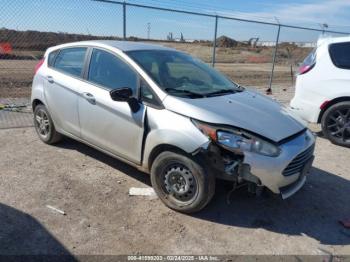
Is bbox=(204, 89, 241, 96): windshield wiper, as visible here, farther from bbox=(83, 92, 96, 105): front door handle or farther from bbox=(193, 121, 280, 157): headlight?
bbox=(83, 92, 96, 105): front door handle

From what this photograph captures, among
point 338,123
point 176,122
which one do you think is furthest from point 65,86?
point 338,123

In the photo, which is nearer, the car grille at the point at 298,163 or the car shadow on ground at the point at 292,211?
the car grille at the point at 298,163

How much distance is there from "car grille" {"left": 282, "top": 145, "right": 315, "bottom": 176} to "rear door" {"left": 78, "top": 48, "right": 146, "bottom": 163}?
1.60 metres

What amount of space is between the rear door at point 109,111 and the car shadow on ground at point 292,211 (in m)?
0.64

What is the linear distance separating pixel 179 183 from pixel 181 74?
1471 millimetres

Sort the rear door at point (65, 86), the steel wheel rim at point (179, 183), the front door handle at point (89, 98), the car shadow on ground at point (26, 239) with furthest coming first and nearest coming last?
the rear door at point (65, 86)
the front door handle at point (89, 98)
the steel wheel rim at point (179, 183)
the car shadow on ground at point (26, 239)

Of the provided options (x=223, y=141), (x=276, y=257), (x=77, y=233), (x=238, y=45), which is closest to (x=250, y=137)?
(x=223, y=141)

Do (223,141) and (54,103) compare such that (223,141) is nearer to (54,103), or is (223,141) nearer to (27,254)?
(27,254)

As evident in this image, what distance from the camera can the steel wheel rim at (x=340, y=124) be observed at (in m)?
6.55

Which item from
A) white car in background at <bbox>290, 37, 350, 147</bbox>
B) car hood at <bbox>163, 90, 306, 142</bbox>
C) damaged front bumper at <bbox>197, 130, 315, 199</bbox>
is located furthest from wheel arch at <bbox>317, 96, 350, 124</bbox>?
damaged front bumper at <bbox>197, 130, 315, 199</bbox>

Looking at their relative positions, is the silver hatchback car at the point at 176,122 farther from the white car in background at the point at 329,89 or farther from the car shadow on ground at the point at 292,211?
the white car in background at the point at 329,89

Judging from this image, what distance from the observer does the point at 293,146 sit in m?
3.71

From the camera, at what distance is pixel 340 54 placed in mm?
6598

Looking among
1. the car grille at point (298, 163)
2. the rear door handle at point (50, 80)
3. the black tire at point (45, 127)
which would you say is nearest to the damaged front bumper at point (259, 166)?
the car grille at point (298, 163)
